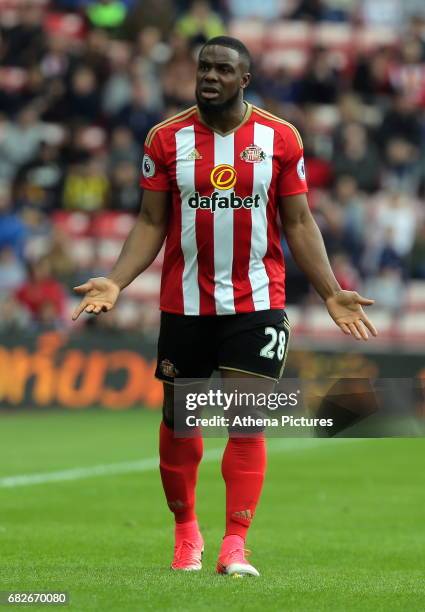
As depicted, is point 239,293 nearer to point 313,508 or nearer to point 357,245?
point 313,508

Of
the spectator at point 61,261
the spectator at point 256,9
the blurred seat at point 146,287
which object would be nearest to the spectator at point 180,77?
the spectator at point 256,9

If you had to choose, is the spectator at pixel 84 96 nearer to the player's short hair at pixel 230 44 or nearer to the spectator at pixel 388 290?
the spectator at pixel 388 290

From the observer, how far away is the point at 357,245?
19578 millimetres

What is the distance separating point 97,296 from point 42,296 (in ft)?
39.3

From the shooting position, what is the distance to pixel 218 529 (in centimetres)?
860

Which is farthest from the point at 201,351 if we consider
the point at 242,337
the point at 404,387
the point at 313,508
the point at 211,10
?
the point at 211,10

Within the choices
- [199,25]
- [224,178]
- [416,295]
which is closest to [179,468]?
[224,178]

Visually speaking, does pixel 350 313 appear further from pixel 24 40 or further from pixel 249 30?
pixel 249 30

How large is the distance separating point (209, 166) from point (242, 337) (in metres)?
0.79

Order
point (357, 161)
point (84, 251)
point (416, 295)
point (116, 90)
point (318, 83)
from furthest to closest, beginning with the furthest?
point (318, 83) < point (116, 90) < point (357, 161) < point (84, 251) < point (416, 295)

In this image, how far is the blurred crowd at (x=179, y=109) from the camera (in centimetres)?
1934

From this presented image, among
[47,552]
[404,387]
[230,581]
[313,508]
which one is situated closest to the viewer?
[230,581]

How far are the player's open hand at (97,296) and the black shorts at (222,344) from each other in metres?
0.33

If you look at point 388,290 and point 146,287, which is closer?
point 388,290
